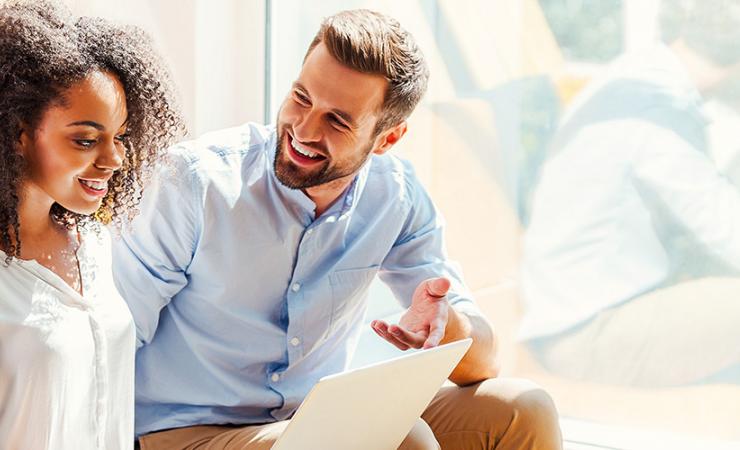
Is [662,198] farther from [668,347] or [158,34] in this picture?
[158,34]

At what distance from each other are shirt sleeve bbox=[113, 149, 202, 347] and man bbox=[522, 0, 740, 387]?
0.88 metres

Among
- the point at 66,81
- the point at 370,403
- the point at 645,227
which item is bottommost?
the point at 370,403

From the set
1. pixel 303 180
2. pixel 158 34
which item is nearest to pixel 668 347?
pixel 303 180

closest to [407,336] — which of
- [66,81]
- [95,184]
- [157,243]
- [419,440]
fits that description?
[419,440]

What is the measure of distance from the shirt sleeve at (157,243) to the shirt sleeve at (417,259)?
1.31 feet

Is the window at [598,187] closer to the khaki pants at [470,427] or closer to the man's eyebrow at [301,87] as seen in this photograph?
the khaki pants at [470,427]

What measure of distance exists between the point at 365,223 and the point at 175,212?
0.35m

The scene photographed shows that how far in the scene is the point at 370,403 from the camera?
1459 millimetres

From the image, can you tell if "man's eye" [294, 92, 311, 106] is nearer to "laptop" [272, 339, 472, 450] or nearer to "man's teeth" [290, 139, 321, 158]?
"man's teeth" [290, 139, 321, 158]

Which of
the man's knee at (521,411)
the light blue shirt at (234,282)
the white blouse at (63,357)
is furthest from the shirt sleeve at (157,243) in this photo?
the man's knee at (521,411)

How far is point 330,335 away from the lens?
1.81 m

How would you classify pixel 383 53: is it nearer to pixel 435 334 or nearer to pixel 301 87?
pixel 301 87

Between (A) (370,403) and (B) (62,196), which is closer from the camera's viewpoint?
(B) (62,196)

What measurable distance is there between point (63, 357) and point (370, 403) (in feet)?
1.47
